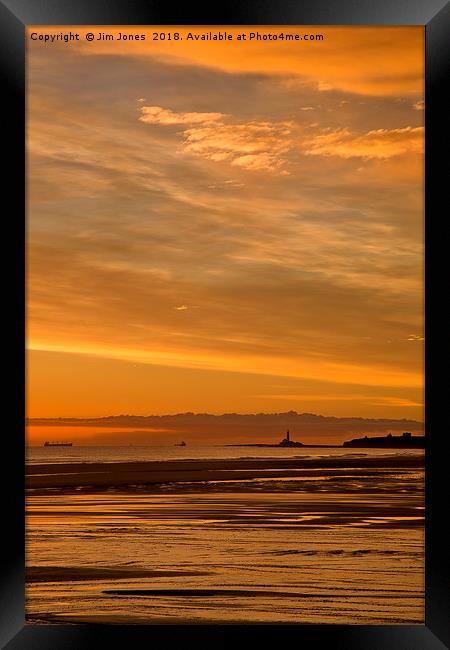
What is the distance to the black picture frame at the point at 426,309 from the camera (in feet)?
9.13

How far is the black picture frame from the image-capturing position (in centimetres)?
278

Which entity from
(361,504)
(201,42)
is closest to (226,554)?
(361,504)

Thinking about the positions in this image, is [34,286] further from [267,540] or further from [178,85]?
[267,540]

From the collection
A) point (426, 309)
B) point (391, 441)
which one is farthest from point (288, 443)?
point (426, 309)

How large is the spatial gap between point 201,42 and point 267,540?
77.1 inches

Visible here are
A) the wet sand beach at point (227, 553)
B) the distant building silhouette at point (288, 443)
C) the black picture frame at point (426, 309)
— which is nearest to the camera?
the black picture frame at point (426, 309)

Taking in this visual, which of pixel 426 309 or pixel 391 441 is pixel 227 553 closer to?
pixel 391 441

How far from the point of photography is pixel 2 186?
2895mm

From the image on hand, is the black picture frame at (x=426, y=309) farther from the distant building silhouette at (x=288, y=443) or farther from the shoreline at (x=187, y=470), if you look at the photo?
the distant building silhouette at (x=288, y=443)

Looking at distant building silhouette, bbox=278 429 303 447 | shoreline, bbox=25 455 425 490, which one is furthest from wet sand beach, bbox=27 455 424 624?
distant building silhouette, bbox=278 429 303 447

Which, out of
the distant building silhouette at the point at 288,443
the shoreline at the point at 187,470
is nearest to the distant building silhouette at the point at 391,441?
the shoreline at the point at 187,470

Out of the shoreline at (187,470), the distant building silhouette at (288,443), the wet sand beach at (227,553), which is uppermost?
the distant building silhouette at (288,443)

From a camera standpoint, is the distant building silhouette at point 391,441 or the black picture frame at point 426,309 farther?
the distant building silhouette at point 391,441

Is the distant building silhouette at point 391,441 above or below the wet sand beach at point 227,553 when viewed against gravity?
above
